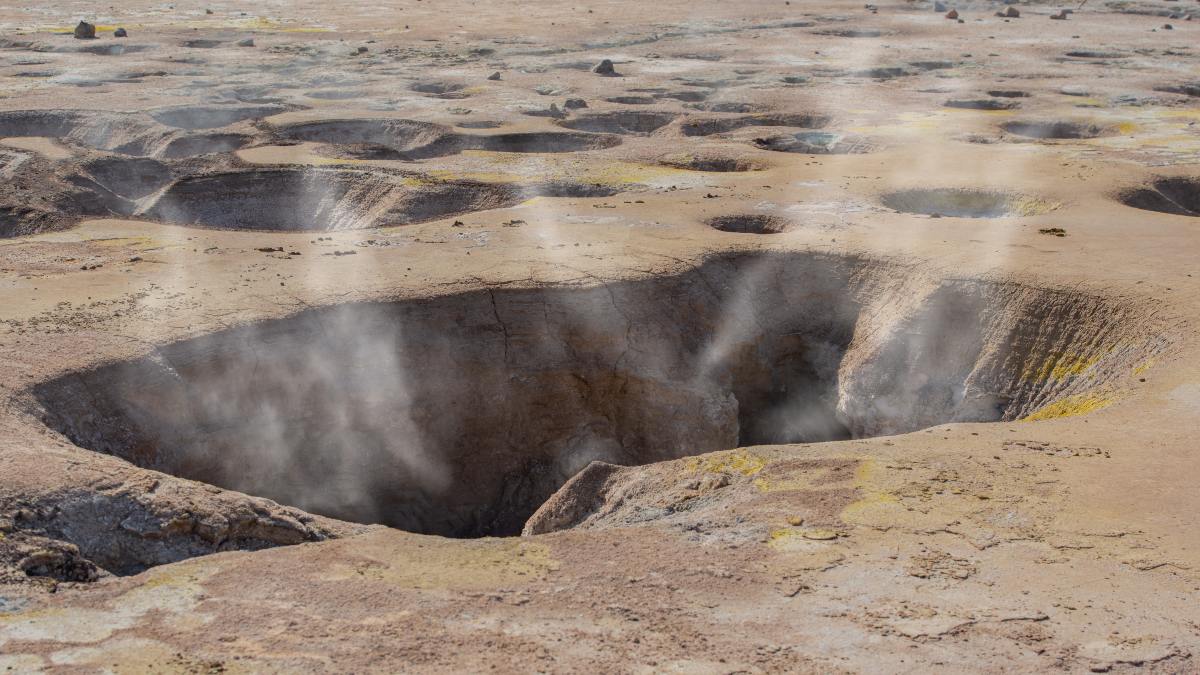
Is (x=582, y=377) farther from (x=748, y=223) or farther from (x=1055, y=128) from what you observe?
(x=1055, y=128)

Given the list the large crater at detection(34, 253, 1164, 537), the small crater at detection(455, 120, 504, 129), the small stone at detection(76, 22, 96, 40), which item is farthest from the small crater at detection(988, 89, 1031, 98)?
the small stone at detection(76, 22, 96, 40)

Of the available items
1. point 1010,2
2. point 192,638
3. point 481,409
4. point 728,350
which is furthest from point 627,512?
point 1010,2

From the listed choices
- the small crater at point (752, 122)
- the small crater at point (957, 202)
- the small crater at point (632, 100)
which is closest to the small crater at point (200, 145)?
the small crater at point (632, 100)

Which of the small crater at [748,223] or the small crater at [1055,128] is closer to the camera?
the small crater at [748,223]

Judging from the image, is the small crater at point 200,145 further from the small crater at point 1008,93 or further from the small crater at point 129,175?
the small crater at point 1008,93

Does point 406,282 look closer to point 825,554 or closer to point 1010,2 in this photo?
point 825,554

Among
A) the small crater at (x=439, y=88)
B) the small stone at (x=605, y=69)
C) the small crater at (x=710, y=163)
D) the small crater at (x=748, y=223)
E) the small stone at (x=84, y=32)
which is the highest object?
the small stone at (x=84, y=32)

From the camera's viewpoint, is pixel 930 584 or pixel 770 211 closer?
pixel 930 584
